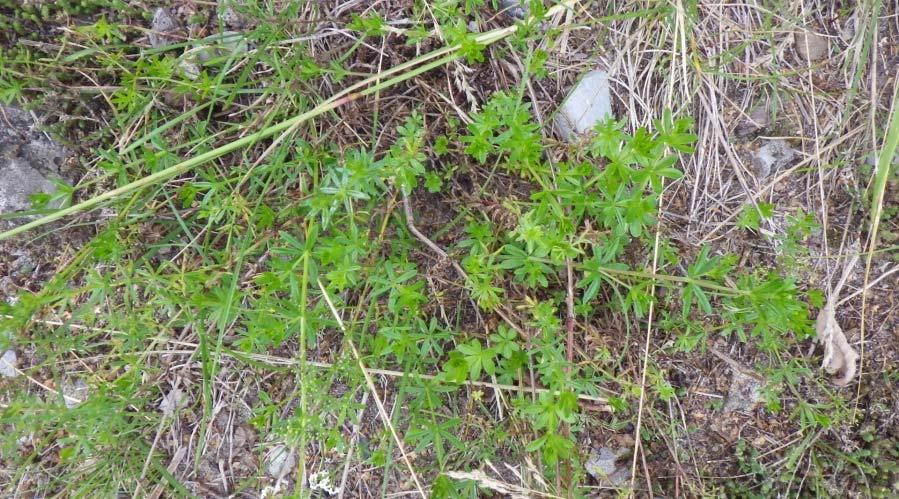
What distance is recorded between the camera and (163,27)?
10.1 feet

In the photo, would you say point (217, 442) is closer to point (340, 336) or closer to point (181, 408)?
point (181, 408)

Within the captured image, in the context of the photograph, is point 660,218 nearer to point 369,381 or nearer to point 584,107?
point 584,107

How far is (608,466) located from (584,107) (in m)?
1.87

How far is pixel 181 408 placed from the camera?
10.6 ft

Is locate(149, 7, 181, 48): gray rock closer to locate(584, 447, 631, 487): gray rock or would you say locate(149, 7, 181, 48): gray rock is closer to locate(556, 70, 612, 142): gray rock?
Result: locate(556, 70, 612, 142): gray rock

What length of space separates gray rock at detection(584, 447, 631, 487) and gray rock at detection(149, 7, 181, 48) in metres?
3.07

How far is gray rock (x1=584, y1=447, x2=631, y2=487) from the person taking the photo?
314 cm

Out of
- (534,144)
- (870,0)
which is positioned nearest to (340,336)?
(534,144)

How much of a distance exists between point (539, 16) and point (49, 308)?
2749 mm

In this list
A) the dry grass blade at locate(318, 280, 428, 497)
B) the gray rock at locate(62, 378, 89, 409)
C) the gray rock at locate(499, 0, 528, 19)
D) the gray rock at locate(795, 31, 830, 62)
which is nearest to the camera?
the dry grass blade at locate(318, 280, 428, 497)

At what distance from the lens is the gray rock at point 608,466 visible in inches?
124

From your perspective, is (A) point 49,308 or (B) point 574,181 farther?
(A) point 49,308

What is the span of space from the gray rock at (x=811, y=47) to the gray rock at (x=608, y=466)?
7.45ft

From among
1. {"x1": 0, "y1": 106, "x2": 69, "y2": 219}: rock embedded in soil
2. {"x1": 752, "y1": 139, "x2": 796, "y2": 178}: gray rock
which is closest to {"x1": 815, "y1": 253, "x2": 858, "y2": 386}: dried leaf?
{"x1": 752, "y1": 139, "x2": 796, "y2": 178}: gray rock
